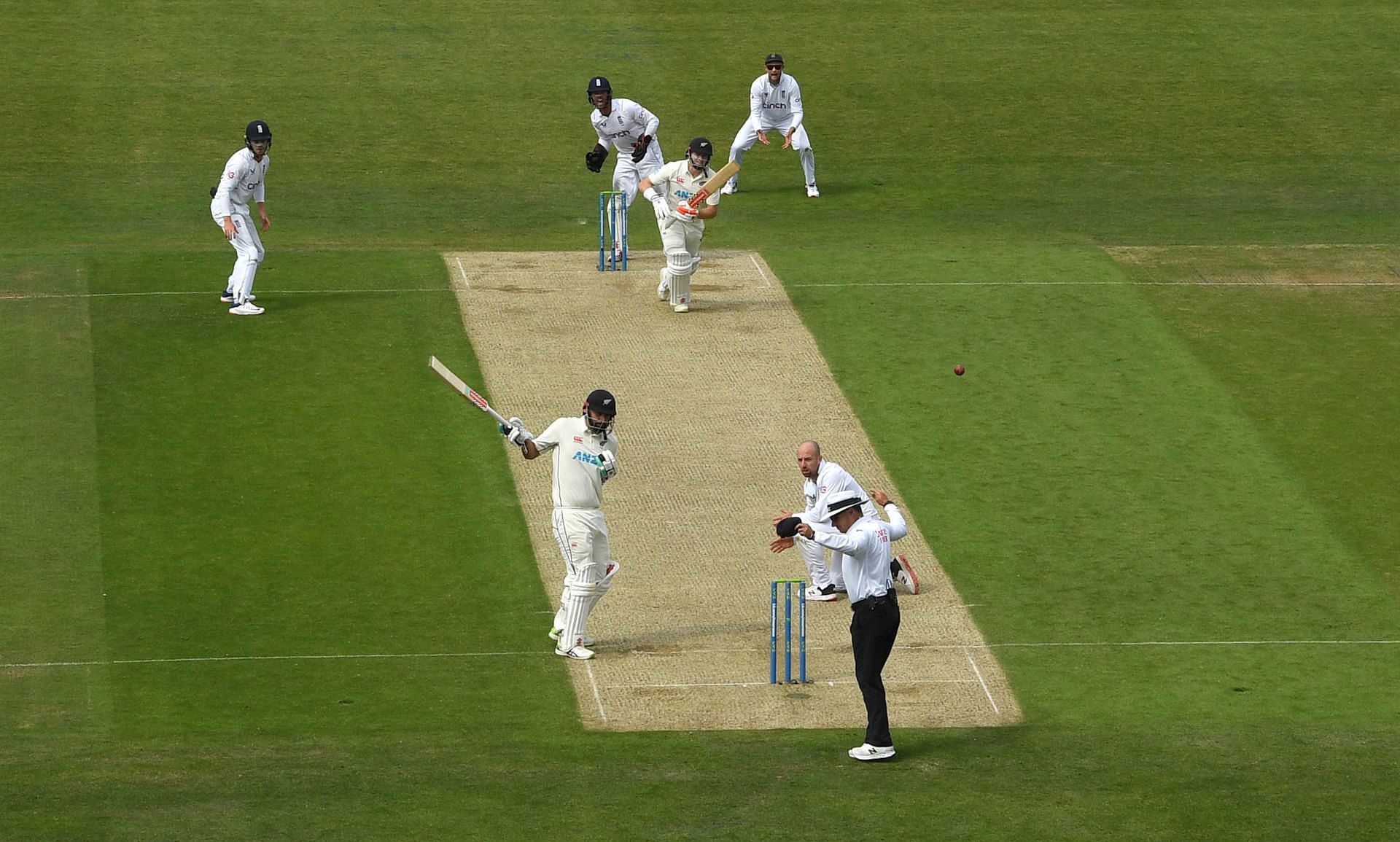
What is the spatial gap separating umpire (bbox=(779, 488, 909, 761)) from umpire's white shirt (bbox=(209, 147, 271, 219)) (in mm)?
10829

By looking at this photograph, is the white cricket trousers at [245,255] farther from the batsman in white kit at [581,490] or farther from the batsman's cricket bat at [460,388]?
the batsman in white kit at [581,490]

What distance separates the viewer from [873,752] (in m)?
13.9

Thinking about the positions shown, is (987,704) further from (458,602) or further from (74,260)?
(74,260)

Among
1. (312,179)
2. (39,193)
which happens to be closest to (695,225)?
(312,179)

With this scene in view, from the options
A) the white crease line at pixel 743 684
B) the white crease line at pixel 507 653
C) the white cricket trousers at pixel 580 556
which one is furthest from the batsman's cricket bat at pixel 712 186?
the white crease line at pixel 743 684

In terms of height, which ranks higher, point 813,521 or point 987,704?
point 813,521

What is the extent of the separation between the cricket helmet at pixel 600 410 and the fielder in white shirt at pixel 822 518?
4.74 feet

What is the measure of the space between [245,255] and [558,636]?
8613 millimetres

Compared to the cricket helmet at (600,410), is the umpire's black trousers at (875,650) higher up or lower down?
lower down

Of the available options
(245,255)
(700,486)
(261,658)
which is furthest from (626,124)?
(261,658)

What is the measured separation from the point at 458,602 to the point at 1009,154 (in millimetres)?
15210

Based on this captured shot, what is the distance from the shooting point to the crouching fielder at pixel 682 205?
22078 millimetres

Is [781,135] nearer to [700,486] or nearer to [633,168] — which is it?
[633,168]

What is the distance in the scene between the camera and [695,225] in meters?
22.4
